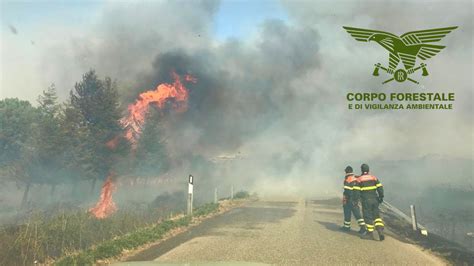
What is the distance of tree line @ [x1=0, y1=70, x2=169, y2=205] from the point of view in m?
37.8

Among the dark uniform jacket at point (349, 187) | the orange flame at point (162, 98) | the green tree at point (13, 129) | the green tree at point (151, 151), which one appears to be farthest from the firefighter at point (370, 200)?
the green tree at point (13, 129)

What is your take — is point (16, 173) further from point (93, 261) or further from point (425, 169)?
point (425, 169)

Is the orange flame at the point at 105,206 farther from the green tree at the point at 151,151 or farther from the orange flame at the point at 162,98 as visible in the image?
the green tree at the point at 151,151

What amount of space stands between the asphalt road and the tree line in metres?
24.8

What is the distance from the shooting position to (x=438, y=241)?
11359 millimetres

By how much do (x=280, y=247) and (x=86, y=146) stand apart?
3403 cm

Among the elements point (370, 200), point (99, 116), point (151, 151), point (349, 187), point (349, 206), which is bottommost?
point (349, 206)

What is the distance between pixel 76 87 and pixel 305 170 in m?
27.2

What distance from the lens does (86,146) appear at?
1547 inches

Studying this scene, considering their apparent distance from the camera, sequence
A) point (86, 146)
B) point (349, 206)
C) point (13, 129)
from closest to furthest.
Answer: point (349, 206) < point (86, 146) < point (13, 129)

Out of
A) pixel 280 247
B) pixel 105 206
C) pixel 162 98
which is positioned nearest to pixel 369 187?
pixel 280 247

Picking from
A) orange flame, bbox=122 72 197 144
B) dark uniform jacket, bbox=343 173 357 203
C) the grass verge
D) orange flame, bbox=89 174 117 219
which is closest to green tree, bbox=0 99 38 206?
orange flame, bbox=122 72 197 144

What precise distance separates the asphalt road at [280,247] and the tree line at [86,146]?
2480cm

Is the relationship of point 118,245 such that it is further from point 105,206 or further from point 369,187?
point 105,206
